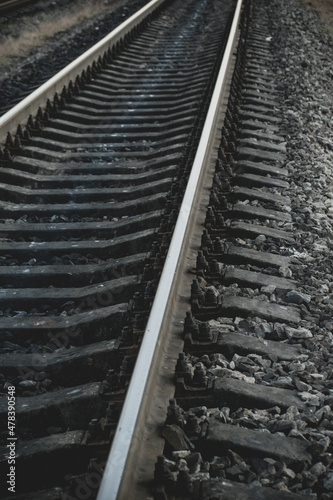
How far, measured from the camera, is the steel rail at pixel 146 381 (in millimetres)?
2051

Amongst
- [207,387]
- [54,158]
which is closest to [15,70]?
[54,158]

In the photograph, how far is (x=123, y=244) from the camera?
4.05 metres

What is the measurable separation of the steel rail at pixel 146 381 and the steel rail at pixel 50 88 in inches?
84.5

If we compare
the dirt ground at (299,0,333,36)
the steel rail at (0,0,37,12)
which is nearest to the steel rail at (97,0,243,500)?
the steel rail at (0,0,37,12)

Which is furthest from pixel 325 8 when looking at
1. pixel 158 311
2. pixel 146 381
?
pixel 146 381

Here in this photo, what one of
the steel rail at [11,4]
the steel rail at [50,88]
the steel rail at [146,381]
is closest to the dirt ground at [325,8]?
the steel rail at [50,88]

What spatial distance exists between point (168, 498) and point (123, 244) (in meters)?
2.07

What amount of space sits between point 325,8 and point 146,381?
1488cm

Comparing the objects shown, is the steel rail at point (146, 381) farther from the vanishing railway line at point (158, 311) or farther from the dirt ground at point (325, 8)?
the dirt ground at point (325, 8)

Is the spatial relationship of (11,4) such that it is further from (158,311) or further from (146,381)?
(146,381)

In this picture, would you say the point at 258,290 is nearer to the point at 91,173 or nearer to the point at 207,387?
the point at 207,387

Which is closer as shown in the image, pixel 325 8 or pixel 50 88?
pixel 50 88

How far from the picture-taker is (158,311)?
283cm

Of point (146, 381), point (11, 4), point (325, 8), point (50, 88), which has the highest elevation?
point (325, 8)
